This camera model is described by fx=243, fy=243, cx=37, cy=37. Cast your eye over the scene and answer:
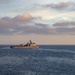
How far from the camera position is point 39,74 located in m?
70.8

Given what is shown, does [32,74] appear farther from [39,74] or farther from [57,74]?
[57,74]

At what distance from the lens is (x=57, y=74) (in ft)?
232

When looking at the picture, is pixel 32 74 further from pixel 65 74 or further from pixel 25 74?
pixel 65 74

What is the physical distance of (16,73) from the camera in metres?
71.9

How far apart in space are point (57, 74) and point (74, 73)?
6.04 meters

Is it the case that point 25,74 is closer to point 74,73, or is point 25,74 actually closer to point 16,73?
point 16,73

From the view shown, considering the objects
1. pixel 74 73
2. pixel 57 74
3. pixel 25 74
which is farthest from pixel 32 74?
pixel 74 73

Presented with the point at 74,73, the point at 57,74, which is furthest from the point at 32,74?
the point at 74,73

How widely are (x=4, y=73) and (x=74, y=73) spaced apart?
21042 millimetres

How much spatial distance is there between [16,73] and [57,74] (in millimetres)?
12096

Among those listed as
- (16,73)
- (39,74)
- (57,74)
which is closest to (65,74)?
(57,74)

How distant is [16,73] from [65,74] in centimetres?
1450

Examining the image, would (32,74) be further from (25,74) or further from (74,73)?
(74,73)

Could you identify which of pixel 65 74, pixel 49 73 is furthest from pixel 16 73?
pixel 65 74
